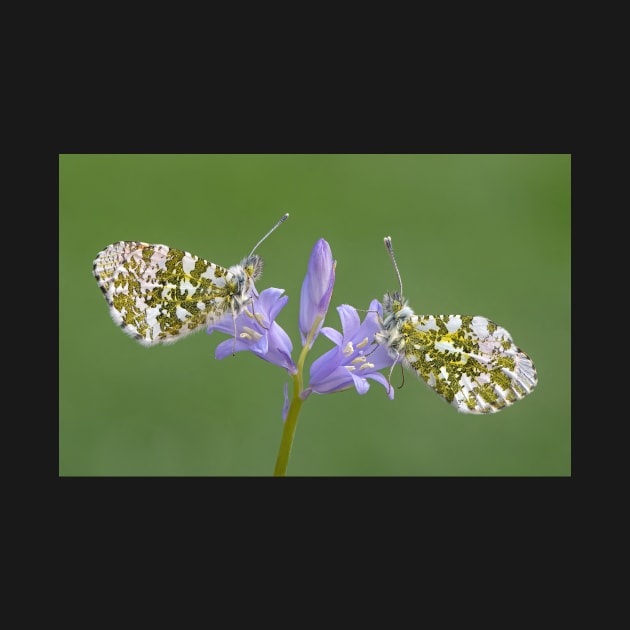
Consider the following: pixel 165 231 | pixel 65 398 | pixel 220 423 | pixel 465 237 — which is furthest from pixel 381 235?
pixel 65 398

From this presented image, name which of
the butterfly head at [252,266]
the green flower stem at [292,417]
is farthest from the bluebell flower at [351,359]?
the butterfly head at [252,266]

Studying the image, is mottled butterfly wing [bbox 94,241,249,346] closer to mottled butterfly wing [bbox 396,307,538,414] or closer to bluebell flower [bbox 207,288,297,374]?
bluebell flower [bbox 207,288,297,374]

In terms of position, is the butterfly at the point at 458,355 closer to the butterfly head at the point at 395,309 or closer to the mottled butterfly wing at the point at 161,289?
the butterfly head at the point at 395,309

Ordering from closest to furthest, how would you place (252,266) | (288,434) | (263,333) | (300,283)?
(288,434)
(263,333)
(252,266)
(300,283)

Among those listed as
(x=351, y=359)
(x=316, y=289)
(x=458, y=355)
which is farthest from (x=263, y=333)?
(x=458, y=355)

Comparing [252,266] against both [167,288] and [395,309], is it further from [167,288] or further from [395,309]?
[395,309]

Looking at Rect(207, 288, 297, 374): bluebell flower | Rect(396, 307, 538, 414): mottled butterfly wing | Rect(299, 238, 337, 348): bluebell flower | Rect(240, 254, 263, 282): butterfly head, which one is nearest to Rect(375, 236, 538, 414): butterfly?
Rect(396, 307, 538, 414): mottled butterfly wing
